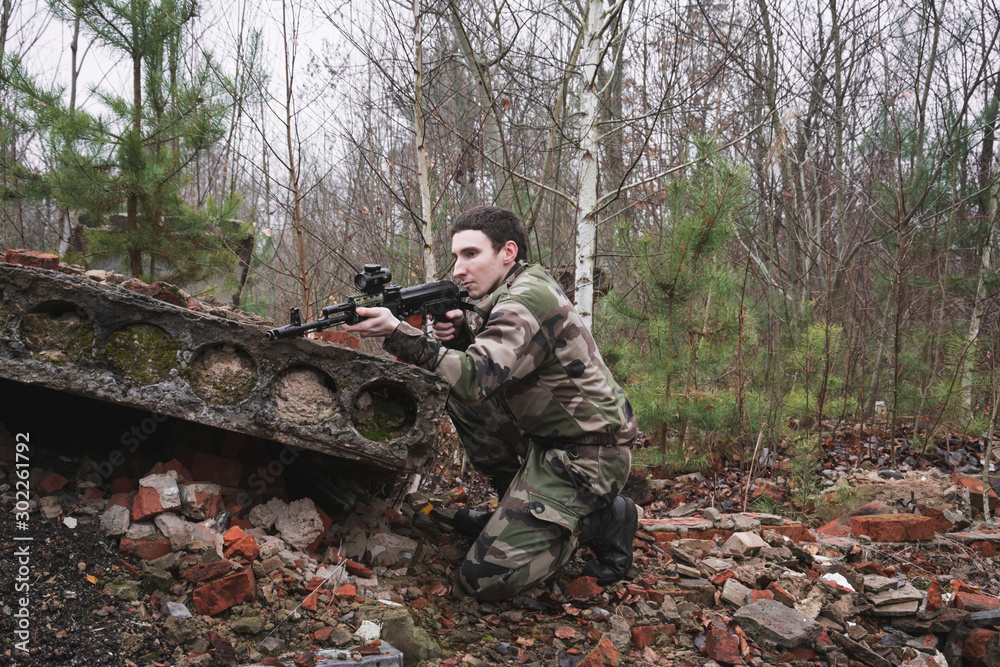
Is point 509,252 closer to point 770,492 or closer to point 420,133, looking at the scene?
point 420,133

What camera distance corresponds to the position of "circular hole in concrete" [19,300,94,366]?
2785 mm

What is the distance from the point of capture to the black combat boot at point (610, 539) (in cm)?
334

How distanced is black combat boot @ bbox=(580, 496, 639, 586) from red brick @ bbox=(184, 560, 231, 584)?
1649 millimetres

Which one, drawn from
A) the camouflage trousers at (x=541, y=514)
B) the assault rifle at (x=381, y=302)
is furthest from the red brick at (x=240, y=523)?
the camouflage trousers at (x=541, y=514)

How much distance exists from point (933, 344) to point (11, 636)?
27.8ft


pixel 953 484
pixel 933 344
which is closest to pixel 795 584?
pixel 953 484

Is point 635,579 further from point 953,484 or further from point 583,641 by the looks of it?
point 953,484

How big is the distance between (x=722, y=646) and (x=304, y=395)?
6.81ft

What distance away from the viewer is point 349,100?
7148 millimetres

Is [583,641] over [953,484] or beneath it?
beneath

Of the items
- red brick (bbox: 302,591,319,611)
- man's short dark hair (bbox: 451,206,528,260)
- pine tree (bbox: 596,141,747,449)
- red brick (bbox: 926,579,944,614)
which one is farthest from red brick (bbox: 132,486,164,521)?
pine tree (bbox: 596,141,747,449)

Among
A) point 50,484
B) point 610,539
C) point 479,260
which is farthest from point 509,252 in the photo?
point 50,484

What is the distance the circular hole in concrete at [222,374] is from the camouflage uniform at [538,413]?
67 centimetres

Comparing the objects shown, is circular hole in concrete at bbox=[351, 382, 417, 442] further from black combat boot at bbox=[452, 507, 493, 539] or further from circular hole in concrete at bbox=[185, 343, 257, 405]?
black combat boot at bbox=[452, 507, 493, 539]
